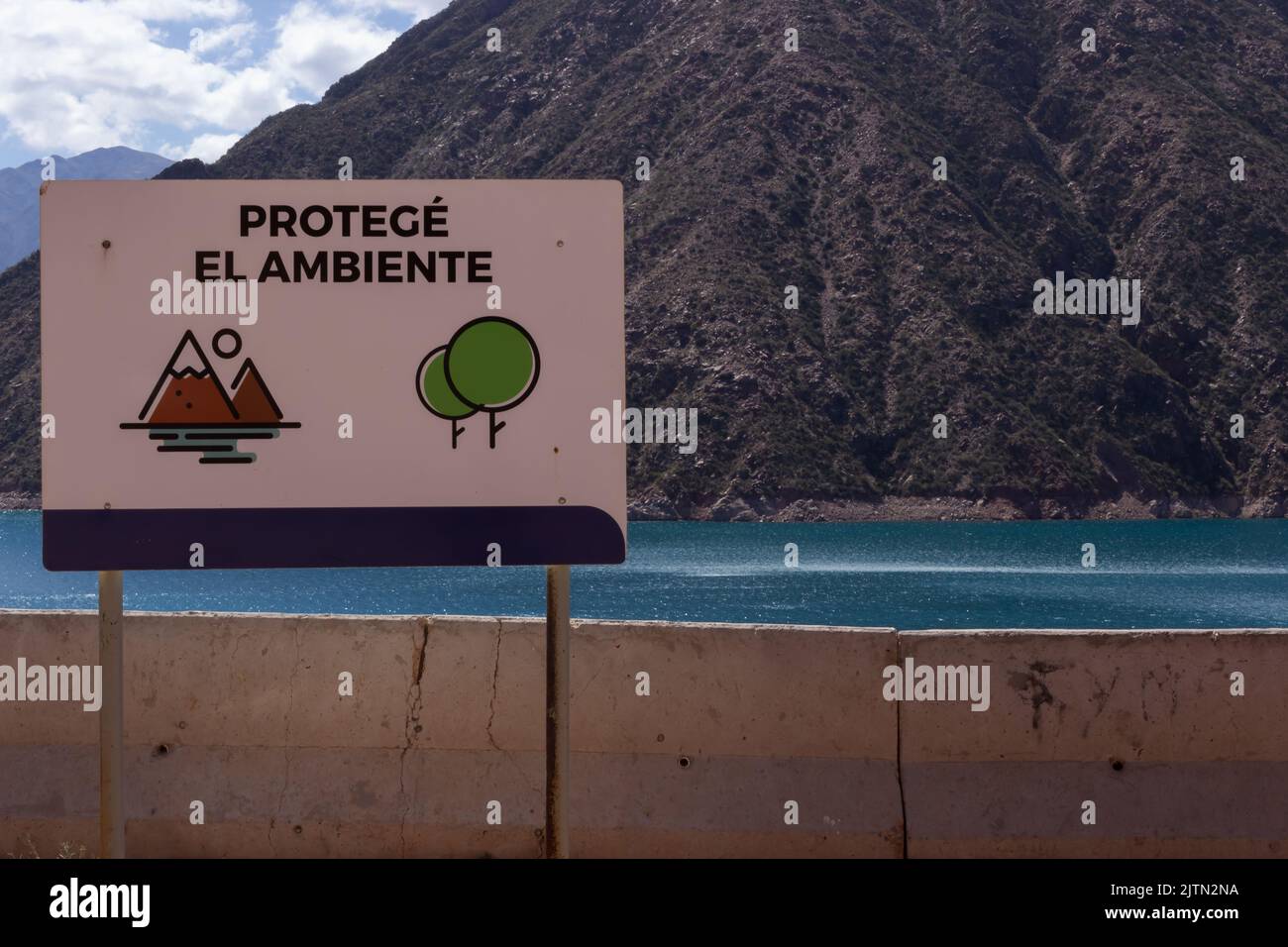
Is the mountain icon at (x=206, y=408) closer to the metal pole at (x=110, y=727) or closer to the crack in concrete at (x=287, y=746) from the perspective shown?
the metal pole at (x=110, y=727)

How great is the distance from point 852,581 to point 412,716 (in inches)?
2977

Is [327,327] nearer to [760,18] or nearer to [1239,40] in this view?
[760,18]

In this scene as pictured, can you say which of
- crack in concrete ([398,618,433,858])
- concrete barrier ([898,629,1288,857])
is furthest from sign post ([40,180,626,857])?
concrete barrier ([898,629,1288,857])

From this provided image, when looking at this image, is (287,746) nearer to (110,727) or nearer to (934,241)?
(110,727)

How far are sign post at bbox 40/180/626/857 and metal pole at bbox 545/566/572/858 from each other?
0.06 metres

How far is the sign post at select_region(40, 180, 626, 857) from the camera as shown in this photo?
4648mm

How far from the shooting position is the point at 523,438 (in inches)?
185

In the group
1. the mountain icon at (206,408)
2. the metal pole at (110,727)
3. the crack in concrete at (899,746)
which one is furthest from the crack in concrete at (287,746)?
the crack in concrete at (899,746)

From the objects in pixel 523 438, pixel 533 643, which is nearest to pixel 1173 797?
pixel 533 643

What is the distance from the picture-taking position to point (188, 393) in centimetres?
471

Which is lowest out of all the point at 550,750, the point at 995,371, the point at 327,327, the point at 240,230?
the point at 550,750

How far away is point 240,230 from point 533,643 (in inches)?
101

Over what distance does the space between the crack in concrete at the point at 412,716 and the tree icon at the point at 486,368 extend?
213 cm

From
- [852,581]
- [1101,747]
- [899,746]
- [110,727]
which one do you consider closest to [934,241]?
[852,581]
